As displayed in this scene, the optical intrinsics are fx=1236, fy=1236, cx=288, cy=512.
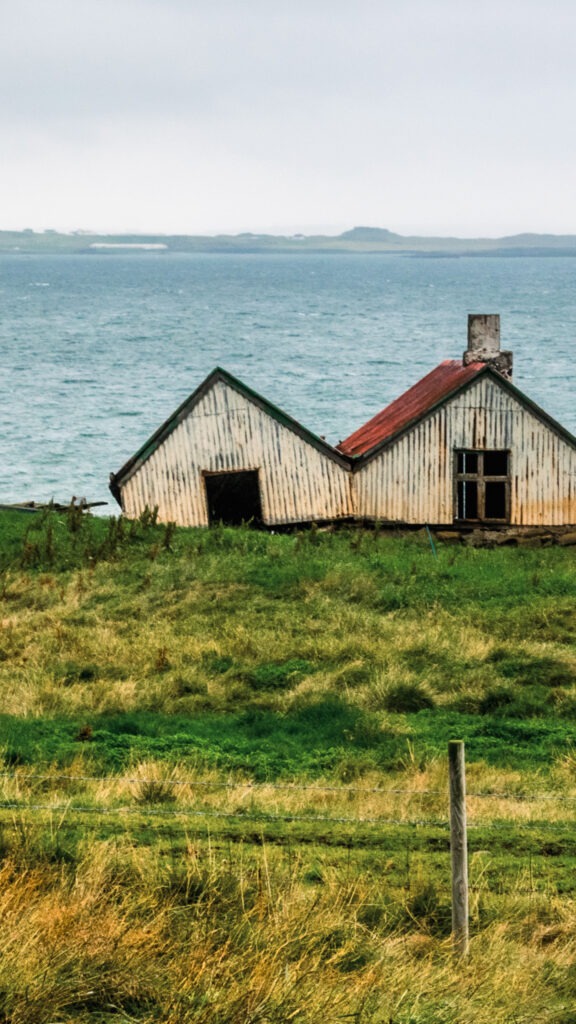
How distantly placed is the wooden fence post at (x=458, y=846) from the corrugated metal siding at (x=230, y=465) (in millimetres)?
22777

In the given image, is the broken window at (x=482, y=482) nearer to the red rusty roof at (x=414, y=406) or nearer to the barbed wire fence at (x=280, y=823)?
the red rusty roof at (x=414, y=406)

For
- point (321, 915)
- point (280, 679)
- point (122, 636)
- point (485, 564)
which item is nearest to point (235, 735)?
point (280, 679)

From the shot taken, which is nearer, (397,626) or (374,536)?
(397,626)

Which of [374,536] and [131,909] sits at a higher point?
[131,909]

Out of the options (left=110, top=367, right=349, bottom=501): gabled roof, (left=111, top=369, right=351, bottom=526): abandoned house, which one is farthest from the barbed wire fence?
(left=111, top=369, right=351, bottom=526): abandoned house

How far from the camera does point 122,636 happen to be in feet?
72.1

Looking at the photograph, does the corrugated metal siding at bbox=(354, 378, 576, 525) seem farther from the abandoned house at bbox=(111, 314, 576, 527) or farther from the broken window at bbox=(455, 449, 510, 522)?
the broken window at bbox=(455, 449, 510, 522)

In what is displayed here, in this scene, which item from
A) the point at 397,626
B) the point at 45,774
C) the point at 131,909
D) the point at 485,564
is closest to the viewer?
the point at 131,909

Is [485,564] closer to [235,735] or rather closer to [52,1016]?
[235,735]

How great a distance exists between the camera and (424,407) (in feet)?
102

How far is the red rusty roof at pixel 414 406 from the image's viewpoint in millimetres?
30578

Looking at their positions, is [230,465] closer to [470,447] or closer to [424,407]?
[424,407]

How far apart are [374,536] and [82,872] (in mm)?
20973

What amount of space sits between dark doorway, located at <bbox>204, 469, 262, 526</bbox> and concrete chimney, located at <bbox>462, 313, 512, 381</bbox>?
257 inches
